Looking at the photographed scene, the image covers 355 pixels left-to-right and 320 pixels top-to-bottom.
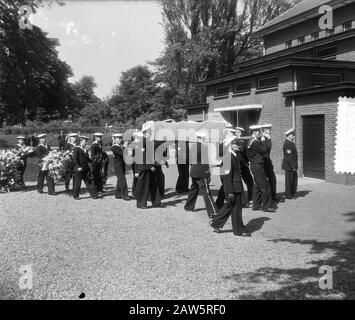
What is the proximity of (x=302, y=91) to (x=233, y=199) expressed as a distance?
391 inches

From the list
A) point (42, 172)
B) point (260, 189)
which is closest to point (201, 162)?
point (260, 189)

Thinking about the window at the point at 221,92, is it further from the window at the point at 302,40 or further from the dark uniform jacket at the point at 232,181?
the dark uniform jacket at the point at 232,181

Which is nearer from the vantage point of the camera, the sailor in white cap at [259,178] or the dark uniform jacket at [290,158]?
the sailor in white cap at [259,178]

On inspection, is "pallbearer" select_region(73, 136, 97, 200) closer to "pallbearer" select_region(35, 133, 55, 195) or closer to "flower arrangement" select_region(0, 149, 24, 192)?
"pallbearer" select_region(35, 133, 55, 195)

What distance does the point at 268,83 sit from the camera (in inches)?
792

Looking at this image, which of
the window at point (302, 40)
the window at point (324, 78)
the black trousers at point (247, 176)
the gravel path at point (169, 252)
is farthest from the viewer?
the window at point (302, 40)

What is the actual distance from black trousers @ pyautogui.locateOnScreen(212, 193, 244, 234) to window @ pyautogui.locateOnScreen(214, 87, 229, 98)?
16499mm

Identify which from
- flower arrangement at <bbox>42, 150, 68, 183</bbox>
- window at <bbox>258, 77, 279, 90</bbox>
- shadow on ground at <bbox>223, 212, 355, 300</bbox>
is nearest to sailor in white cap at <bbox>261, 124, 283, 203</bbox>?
shadow on ground at <bbox>223, 212, 355, 300</bbox>

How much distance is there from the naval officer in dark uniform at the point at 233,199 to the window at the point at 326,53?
18.3m

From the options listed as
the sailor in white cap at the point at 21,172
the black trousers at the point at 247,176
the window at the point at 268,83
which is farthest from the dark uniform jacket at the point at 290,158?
the sailor in white cap at the point at 21,172

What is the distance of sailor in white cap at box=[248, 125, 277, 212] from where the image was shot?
1047cm

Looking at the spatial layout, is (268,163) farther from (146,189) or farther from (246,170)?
(146,189)

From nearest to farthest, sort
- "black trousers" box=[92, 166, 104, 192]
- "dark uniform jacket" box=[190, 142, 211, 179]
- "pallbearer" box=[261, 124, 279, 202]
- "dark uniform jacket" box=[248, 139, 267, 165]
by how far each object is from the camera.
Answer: "dark uniform jacket" box=[190, 142, 211, 179] < "dark uniform jacket" box=[248, 139, 267, 165] < "pallbearer" box=[261, 124, 279, 202] < "black trousers" box=[92, 166, 104, 192]

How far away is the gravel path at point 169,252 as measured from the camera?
5312mm
